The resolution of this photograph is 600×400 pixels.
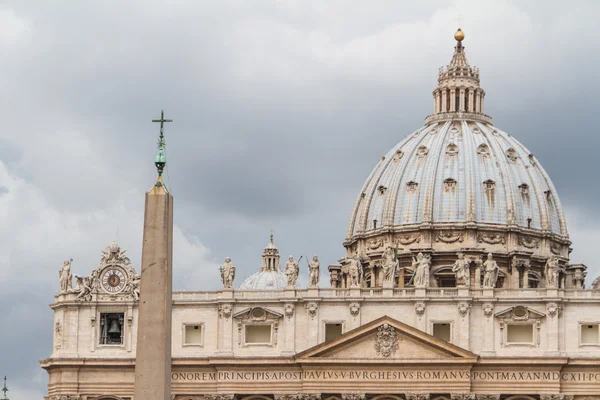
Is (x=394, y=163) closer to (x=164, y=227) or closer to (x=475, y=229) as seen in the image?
(x=475, y=229)

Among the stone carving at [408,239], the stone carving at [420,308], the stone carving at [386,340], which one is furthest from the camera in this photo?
the stone carving at [408,239]

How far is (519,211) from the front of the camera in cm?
14562

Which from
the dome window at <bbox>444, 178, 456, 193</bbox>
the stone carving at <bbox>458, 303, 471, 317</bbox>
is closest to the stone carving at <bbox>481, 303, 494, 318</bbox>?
the stone carving at <bbox>458, 303, 471, 317</bbox>

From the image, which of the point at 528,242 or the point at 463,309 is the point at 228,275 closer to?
the point at 463,309

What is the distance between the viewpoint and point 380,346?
109938mm

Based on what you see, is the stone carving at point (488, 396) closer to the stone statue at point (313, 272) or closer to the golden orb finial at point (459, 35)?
the stone statue at point (313, 272)

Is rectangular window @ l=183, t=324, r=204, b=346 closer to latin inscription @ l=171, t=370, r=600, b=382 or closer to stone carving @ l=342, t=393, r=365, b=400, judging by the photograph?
latin inscription @ l=171, t=370, r=600, b=382

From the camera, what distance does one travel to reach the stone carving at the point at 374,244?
147 meters

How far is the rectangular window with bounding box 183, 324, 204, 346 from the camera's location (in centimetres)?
11225

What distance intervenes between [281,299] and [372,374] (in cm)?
768

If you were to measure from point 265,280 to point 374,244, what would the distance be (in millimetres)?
34714

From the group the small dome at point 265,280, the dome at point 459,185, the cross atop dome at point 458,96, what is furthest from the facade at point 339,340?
the small dome at point 265,280

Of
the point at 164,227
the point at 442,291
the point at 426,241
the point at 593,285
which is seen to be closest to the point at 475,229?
the point at 426,241

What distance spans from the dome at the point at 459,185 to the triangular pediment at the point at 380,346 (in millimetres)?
35613
